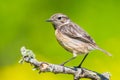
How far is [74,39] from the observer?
6102mm

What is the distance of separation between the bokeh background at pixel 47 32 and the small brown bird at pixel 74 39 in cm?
176

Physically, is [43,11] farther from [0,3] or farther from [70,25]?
[70,25]

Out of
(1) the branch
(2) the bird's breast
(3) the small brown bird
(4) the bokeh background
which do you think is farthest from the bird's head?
(4) the bokeh background

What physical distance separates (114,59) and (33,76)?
938 millimetres

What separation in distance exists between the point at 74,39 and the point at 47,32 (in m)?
2.36

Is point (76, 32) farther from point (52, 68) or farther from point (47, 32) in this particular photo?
point (47, 32)

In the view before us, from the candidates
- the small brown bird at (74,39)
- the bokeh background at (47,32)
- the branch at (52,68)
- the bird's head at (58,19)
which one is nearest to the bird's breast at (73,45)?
the small brown bird at (74,39)

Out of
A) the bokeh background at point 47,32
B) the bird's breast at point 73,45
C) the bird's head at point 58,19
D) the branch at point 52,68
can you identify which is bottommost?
the branch at point 52,68

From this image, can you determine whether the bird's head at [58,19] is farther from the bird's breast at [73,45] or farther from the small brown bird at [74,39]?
the bird's breast at [73,45]

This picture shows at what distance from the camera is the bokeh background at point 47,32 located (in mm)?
8125

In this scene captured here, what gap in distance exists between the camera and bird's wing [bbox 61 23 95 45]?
5.97 m

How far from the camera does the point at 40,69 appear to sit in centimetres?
507

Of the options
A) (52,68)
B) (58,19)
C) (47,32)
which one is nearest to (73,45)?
(58,19)

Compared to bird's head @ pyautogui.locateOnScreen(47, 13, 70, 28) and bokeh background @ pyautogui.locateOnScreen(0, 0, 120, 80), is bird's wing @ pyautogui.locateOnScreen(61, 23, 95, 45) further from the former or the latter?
bokeh background @ pyautogui.locateOnScreen(0, 0, 120, 80)
